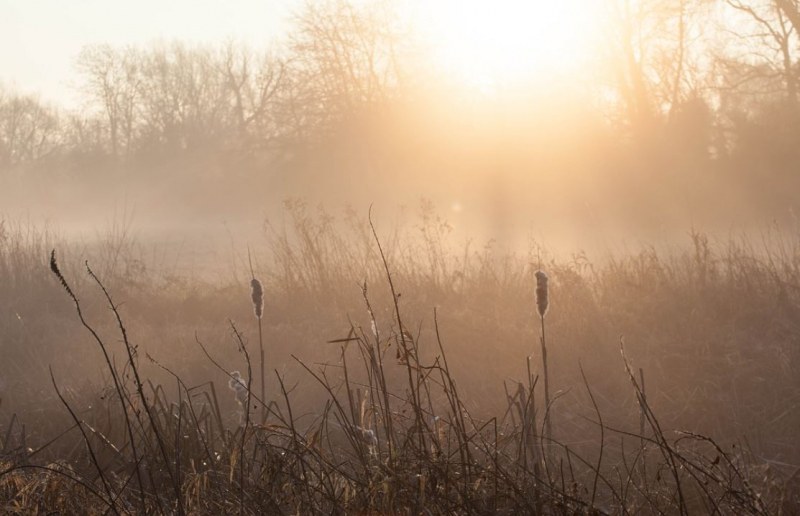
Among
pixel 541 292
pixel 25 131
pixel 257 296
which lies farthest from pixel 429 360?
pixel 25 131

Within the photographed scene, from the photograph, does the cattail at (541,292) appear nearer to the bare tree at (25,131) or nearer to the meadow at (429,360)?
the meadow at (429,360)

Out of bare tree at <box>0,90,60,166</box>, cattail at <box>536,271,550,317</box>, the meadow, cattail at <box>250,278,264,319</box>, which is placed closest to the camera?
cattail at <box>536,271,550,317</box>

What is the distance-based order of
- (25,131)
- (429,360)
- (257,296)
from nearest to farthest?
(257,296) → (429,360) → (25,131)

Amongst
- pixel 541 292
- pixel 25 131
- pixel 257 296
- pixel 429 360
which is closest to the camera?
pixel 541 292

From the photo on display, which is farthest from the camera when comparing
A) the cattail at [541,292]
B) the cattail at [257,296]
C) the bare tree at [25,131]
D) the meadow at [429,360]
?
the bare tree at [25,131]

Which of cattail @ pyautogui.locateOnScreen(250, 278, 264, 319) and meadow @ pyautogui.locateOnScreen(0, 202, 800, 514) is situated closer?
cattail @ pyautogui.locateOnScreen(250, 278, 264, 319)

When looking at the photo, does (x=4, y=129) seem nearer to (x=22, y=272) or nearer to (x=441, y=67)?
(x=441, y=67)

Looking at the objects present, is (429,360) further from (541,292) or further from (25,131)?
(25,131)

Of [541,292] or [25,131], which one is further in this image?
[25,131]

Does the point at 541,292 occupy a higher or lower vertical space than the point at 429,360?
higher

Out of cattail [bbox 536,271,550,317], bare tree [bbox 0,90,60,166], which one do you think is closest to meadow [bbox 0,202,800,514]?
cattail [bbox 536,271,550,317]

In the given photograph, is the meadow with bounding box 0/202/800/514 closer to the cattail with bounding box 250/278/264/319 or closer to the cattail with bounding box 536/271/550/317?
the cattail with bounding box 250/278/264/319

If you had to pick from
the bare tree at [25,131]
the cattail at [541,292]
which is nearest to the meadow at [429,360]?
the cattail at [541,292]

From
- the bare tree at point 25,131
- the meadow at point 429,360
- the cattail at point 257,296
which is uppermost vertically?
the bare tree at point 25,131
